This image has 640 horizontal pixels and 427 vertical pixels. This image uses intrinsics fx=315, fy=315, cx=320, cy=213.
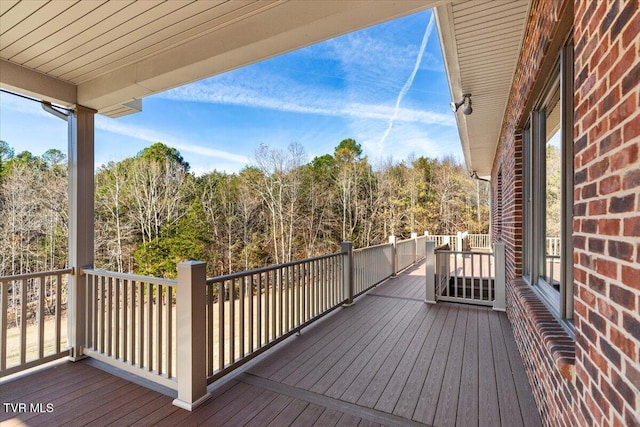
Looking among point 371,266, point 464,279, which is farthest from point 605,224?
point 371,266

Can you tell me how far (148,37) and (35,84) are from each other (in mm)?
1438

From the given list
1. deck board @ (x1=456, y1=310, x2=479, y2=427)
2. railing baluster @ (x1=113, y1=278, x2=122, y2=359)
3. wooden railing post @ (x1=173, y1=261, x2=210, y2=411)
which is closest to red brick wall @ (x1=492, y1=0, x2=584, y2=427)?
deck board @ (x1=456, y1=310, x2=479, y2=427)

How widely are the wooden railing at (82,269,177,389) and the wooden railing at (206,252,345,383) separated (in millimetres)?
369

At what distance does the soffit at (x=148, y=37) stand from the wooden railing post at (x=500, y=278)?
3.75 meters

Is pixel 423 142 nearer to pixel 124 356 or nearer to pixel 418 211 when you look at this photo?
pixel 418 211

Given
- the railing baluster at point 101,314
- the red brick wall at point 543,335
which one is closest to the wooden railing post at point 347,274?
the red brick wall at point 543,335

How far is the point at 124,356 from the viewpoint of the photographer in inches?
114

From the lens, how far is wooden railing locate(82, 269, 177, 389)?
Answer: 104 inches

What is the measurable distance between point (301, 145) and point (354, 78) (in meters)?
9.80

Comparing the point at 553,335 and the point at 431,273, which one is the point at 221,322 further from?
the point at 431,273

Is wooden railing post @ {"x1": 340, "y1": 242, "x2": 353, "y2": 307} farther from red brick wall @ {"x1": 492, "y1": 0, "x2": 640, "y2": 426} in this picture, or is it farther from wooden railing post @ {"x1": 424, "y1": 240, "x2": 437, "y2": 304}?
red brick wall @ {"x1": 492, "y1": 0, "x2": 640, "y2": 426}

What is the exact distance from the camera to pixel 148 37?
8.13ft

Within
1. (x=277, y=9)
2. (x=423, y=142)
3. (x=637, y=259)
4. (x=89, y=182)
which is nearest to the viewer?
(x=637, y=259)

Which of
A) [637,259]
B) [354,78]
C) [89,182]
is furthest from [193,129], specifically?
[637,259]
